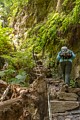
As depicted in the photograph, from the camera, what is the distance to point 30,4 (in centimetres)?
1889

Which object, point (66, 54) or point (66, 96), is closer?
point (66, 96)

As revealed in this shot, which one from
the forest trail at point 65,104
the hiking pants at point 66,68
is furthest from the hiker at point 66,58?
the forest trail at point 65,104

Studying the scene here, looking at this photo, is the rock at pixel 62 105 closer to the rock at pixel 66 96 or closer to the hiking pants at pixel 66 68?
the rock at pixel 66 96

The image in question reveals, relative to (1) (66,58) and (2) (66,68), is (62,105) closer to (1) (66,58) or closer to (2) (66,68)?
(2) (66,68)

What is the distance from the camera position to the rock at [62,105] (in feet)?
23.2

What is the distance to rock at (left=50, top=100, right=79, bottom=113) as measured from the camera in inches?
278

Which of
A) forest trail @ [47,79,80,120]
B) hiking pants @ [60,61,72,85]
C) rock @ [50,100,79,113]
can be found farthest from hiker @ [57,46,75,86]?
rock @ [50,100,79,113]

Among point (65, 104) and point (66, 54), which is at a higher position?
point (66, 54)

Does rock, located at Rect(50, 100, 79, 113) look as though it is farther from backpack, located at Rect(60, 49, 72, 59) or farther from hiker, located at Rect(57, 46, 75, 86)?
backpack, located at Rect(60, 49, 72, 59)

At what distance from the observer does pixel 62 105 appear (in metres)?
7.34

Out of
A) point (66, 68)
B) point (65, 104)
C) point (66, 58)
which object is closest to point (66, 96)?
point (65, 104)

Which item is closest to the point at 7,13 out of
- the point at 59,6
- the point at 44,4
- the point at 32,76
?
the point at 44,4

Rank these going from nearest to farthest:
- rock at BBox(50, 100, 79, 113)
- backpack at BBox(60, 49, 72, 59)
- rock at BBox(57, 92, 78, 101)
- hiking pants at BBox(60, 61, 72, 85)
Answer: rock at BBox(50, 100, 79, 113), rock at BBox(57, 92, 78, 101), backpack at BBox(60, 49, 72, 59), hiking pants at BBox(60, 61, 72, 85)

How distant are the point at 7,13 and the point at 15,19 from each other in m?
3.20
